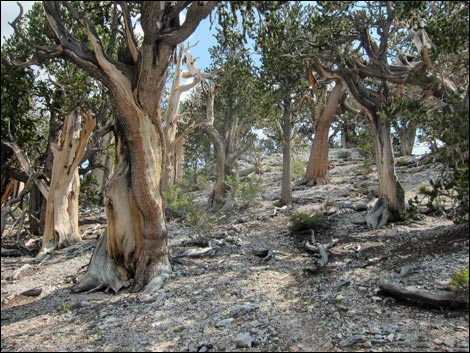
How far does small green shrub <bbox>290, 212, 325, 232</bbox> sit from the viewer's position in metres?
10.4

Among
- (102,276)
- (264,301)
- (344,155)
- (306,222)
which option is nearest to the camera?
(264,301)

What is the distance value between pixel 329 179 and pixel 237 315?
13398mm

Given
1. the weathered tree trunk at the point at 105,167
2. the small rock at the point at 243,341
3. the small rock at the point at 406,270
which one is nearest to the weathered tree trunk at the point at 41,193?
the weathered tree trunk at the point at 105,167

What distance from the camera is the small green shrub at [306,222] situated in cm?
1041

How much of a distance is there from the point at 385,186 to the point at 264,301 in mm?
5762

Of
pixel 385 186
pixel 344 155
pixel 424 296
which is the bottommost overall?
pixel 424 296

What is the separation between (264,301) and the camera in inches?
240

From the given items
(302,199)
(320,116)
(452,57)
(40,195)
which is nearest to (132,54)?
(452,57)

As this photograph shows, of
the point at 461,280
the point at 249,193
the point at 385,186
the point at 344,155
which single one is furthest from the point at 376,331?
the point at 344,155

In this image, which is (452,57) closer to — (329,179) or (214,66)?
(329,179)

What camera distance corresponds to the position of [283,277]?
741 cm

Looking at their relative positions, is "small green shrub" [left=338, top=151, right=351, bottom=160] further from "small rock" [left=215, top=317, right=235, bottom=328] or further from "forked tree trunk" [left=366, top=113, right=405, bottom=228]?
"small rock" [left=215, top=317, right=235, bottom=328]

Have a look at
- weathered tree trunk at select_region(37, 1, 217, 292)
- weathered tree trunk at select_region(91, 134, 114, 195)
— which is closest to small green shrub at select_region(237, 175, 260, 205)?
weathered tree trunk at select_region(91, 134, 114, 195)

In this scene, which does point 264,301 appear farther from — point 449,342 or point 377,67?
point 377,67
